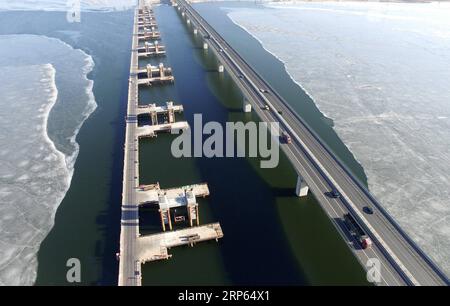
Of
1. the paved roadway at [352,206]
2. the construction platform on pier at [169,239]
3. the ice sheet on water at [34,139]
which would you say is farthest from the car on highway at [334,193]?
the ice sheet on water at [34,139]

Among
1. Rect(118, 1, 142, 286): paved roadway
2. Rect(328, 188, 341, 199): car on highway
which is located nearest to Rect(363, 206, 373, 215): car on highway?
Rect(328, 188, 341, 199): car on highway

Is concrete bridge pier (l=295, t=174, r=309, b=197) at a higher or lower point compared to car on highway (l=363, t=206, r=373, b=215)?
lower

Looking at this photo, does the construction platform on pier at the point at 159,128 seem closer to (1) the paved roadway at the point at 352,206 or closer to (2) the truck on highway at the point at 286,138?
(1) the paved roadway at the point at 352,206

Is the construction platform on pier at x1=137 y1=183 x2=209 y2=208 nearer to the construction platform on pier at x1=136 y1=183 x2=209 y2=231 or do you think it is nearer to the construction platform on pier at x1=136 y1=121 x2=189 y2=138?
the construction platform on pier at x1=136 y1=183 x2=209 y2=231

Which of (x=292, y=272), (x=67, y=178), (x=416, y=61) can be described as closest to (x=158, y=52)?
(x=67, y=178)

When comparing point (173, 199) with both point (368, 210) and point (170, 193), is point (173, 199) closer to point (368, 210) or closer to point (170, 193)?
point (170, 193)

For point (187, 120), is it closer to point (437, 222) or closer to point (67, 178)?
point (67, 178)

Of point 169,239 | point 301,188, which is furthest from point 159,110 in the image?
point 301,188
